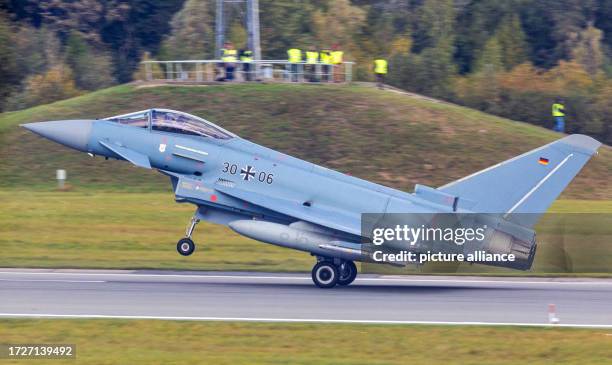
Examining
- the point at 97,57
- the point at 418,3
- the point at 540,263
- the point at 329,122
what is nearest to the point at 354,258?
the point at 540,263

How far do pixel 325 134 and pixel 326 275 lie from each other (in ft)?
62.8

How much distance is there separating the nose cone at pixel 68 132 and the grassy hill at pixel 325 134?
43.9 feet

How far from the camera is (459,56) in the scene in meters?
72.7

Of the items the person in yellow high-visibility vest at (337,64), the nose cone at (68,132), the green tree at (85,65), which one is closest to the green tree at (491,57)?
the person in yellow high-visibility vest at (337,64)

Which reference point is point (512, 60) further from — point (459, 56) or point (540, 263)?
point (540, 263)

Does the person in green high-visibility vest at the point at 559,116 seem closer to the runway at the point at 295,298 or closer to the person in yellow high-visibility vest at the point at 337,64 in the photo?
the person in yellow high-visibility vest at the point at 337,64

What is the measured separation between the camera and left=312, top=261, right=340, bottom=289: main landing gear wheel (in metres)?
20.5

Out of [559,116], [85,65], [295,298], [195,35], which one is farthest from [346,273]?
[85,65]

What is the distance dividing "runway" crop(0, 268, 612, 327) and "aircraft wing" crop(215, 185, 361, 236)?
4.49 feet

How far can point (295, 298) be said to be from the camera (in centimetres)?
1928

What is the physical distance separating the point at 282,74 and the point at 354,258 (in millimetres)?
A: 26186

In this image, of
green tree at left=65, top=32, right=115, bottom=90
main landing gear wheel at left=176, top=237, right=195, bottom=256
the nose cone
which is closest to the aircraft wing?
main landing gear wheel at left=176, top=237, right=195, bottom=256

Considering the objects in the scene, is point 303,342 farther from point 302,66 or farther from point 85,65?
point 85,65

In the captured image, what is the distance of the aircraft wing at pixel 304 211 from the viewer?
2008 cm
